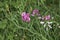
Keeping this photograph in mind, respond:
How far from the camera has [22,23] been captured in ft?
7.34

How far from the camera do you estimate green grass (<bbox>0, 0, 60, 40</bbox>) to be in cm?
216

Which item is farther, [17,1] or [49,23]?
[17,1]

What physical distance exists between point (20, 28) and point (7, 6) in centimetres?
28

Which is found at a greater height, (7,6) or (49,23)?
(7,6)

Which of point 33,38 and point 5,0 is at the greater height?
point 5,0

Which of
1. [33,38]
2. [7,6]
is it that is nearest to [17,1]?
[7,6]

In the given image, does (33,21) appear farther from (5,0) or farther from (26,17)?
(5,0)

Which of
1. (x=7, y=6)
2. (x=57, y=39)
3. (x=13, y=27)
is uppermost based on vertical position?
(x=7, y=6)

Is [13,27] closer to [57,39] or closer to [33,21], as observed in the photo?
[33,21]

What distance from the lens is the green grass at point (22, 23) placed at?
216cm

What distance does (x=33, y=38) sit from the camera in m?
2.14

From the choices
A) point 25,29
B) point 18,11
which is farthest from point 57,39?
point 18,11

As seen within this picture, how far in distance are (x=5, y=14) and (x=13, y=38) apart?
0.28 meters

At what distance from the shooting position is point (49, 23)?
2205 mm
